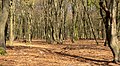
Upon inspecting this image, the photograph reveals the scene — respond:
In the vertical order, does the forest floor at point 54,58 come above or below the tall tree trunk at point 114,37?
below

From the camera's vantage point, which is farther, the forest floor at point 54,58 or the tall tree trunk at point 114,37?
the tall tree trunk at point 114,37

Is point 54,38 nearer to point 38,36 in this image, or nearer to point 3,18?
point 3,18

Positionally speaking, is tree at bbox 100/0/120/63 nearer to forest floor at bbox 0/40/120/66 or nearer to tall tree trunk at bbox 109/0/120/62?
tall tree trunk at bbox 109/0/120/62

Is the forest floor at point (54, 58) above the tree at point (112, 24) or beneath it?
beneath

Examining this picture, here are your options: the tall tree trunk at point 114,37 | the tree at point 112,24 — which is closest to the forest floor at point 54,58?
the tall tree trunk at point 114,37

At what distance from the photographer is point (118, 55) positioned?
15.2 meters

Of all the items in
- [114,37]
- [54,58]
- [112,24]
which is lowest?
[54,58]

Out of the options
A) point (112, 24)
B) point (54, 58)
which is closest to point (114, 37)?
point (112, 24)

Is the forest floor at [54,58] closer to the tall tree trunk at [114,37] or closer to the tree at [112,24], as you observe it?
the tall tree trunk at [114,37]

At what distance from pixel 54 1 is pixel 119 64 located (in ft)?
78.5

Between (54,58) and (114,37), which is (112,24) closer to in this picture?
(114,37)

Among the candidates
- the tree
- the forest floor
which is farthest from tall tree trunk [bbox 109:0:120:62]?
the forest floor

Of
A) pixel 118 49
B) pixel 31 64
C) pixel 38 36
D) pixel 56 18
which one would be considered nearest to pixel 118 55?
pixel 118 49

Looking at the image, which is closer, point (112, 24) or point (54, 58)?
point (112, 24)
